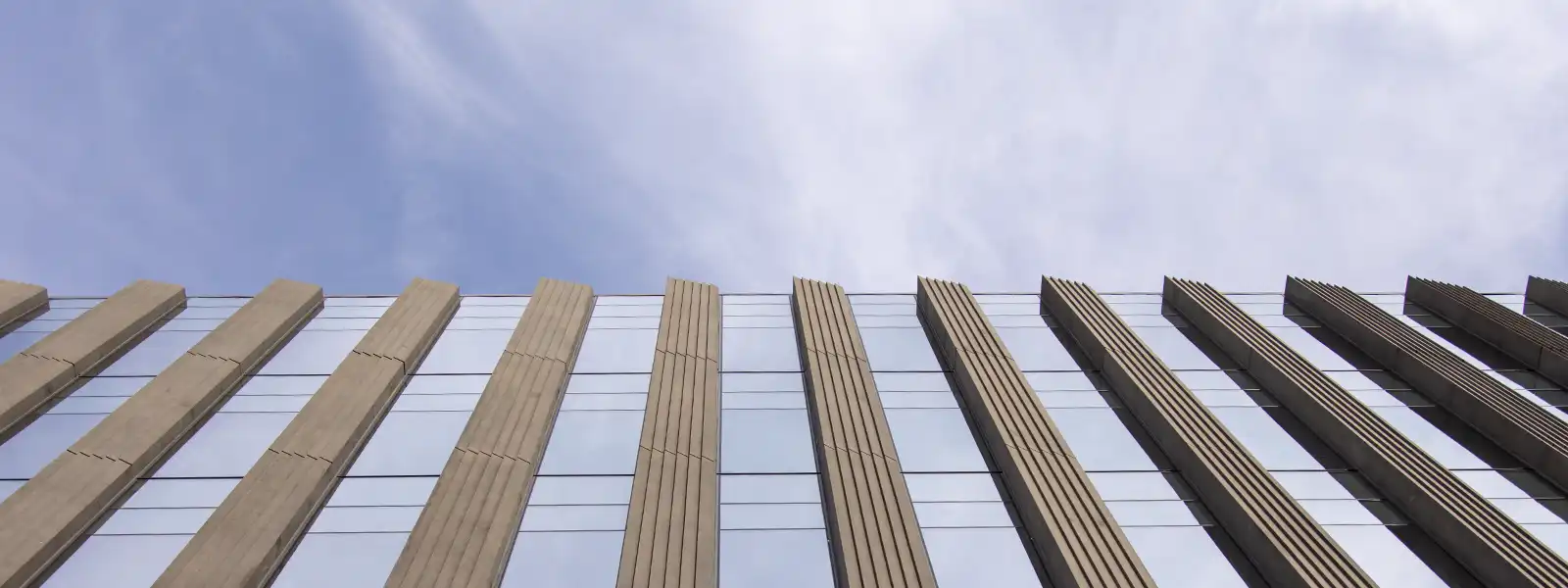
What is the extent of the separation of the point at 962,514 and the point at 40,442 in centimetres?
1484

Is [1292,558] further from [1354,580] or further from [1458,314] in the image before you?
[1458,314]

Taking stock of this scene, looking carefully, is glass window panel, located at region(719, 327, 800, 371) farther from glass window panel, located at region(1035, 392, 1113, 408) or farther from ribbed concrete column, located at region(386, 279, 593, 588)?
glass window panel, located at region(1035, 392, 1113, 408)

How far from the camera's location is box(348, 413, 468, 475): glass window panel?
17016 mm

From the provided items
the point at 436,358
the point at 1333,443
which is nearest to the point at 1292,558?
the point at 1333,443

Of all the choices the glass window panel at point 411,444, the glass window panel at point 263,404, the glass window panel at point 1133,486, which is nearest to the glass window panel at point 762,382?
the glass window panel at point 411,444

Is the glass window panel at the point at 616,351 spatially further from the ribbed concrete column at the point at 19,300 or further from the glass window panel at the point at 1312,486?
the ribbed concrete column at the point at 19,300

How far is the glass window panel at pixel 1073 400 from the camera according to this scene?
20344 mm

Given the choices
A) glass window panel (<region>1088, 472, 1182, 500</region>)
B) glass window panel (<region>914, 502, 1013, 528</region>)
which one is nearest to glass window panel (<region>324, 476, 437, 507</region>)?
glass window panel (<region>914, 502, 1013, 528</region>)

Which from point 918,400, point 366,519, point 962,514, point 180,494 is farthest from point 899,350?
point 180,494

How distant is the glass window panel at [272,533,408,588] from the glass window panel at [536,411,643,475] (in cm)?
298

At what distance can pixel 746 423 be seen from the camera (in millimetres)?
19016

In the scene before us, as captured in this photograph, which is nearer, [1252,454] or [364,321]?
[1252,454]

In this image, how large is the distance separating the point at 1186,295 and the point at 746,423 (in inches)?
494

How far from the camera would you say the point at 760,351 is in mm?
22719
